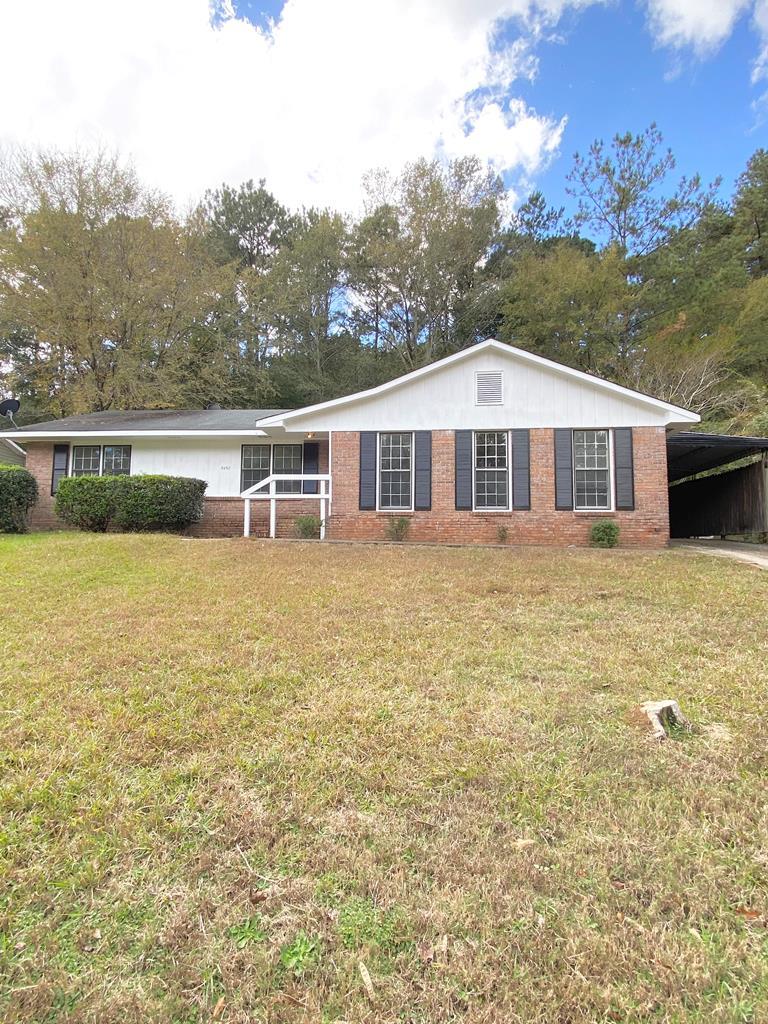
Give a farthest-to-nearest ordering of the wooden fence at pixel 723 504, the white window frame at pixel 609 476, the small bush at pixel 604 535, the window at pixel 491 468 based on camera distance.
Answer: the wooden fence at pixel 723 504, the window at pixel 491 468, the white window frame at pixel 609 476, the small bush at pixel 604 535

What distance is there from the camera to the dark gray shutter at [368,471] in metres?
11.8

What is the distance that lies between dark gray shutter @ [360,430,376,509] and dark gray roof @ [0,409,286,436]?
9.45 feet

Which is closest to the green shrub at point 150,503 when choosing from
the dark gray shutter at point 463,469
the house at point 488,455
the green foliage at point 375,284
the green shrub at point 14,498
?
the house at point 488,455

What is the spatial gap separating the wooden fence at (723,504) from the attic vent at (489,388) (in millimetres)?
6362

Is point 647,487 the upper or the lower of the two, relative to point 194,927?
upper

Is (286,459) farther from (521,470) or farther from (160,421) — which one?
(521,470)

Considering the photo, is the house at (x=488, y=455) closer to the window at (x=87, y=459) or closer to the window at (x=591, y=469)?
the window at (x=591, y=469)

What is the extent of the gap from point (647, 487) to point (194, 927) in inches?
447

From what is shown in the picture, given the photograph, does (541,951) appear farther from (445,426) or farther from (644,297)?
(644,297)

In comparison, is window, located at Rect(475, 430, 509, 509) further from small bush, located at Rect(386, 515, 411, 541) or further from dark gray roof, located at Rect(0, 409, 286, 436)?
dark gray roof, located at Rect(0, 409, 286, 436)

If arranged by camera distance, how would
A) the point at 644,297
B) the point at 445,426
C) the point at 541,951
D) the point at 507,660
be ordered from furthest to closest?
the point at 644,297 → the point at 445,426 → the point at 507,660 → the point at 541,951

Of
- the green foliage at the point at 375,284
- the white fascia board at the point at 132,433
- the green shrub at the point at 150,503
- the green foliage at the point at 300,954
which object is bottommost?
the green foliage at the point at 300,954

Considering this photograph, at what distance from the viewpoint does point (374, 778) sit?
2.22 metres

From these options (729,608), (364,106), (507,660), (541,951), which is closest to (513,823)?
(541,951)
